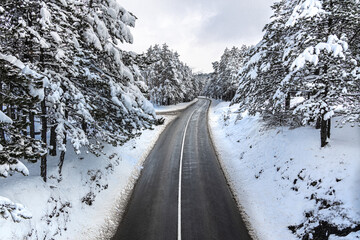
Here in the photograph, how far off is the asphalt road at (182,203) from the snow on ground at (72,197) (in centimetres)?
90

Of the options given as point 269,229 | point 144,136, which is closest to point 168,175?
point 269,229

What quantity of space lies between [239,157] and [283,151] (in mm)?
4128

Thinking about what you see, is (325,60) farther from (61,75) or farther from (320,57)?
(61,75)

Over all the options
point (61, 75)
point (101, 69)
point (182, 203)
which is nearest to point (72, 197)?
point (182, 203)

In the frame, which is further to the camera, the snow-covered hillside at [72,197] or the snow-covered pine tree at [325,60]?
the snow-covered pine tree at [325,60]

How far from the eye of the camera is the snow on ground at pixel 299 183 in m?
7.63

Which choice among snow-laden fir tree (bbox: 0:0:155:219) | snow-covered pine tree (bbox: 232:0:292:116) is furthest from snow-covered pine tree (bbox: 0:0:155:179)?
snow-covered pine tree (bbox: 232:0:292:116)

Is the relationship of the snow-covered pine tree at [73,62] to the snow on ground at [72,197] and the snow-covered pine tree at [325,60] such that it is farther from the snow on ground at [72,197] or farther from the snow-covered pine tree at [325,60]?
the snow-covered pine tree at [325,60]

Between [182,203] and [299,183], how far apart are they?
222 inches

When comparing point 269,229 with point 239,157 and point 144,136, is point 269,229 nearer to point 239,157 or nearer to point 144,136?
point 239,157

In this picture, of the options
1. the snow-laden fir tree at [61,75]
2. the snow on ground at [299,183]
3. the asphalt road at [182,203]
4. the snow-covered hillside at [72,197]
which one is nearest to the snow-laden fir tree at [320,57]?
the snow on ground at [299,183]

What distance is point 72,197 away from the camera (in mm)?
9586

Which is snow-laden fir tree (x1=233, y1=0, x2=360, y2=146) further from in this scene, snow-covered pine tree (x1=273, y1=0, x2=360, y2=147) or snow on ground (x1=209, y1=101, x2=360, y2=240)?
snow on ground (x1=209, y1=101, x2=360, y2=240)

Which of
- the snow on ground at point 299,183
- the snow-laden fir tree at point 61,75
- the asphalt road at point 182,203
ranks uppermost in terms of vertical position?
the snow-laden fir tree at point 61,75
